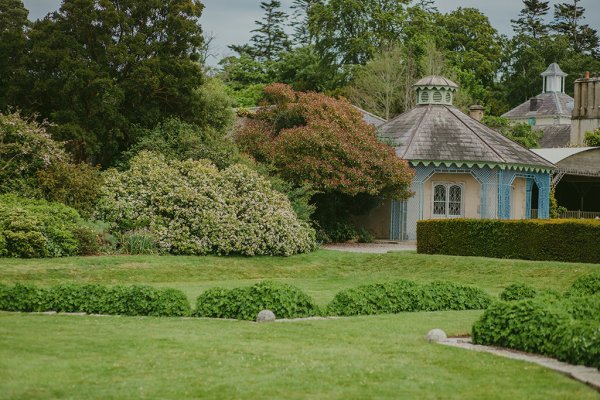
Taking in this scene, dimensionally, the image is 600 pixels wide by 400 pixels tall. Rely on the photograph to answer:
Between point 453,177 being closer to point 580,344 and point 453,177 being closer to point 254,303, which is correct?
point 254,303

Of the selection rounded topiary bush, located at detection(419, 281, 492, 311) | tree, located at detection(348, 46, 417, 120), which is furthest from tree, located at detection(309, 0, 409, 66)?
rounded topiary bush, located at detection(419, 281, 492, 311)

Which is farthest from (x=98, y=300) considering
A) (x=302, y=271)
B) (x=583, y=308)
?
(x=302, y=271)

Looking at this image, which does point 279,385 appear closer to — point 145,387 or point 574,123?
point 145,387

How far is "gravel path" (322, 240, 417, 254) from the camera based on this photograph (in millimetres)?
28688

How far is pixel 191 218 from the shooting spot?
2462 centimetres

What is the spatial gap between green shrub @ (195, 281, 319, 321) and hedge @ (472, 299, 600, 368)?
10.8ft

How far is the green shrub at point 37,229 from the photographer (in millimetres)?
20844

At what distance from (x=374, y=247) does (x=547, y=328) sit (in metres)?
19.9

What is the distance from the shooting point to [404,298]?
14914mm

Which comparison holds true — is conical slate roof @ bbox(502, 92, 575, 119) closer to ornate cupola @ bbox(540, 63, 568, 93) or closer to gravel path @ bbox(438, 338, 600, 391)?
ornate cupola @ bbox(540, 63, 568, 93)

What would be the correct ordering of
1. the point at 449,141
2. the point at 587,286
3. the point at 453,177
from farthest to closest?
the point at 449,141
the point at 453,177
the point at 587,286

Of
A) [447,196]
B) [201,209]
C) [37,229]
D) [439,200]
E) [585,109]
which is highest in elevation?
[585,109]

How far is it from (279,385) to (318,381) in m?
0.41

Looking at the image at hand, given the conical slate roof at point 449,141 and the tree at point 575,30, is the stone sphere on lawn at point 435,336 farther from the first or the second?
the tree at point 575,30
